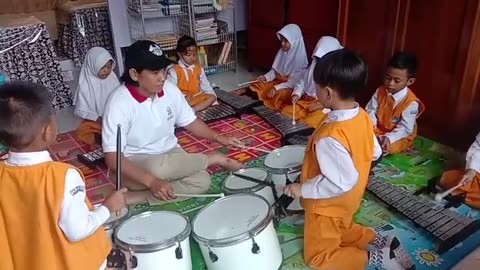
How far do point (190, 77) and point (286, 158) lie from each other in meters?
1.69

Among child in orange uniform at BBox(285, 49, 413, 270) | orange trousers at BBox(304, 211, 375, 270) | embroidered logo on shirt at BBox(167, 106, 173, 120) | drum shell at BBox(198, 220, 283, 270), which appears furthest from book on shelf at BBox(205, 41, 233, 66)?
drum shell at BBox(198, 220, 283, 270)

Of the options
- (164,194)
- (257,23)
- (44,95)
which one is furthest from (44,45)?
(44,95)

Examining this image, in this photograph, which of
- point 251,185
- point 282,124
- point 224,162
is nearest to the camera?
point 251,185

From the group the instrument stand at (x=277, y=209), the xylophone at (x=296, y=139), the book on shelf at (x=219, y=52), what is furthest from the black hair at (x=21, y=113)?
the book on shelf at (x=219, y=52)

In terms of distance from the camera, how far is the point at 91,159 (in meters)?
2.78

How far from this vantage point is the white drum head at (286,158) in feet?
6.75

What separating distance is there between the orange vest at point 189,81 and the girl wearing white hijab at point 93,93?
2.15ft

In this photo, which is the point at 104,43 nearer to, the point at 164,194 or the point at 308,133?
the point at 308,133

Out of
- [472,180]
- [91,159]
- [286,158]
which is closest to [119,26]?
[91,159]

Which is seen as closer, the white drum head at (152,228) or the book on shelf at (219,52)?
the white drum head at (152,228)

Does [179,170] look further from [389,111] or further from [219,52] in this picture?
[219,52]

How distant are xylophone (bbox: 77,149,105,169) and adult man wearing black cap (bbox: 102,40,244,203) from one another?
55 centimetres

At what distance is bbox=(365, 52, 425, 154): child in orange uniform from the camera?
2703 millimetres

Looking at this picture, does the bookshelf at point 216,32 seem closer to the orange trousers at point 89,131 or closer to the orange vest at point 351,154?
the orange trousers at point 89,131
